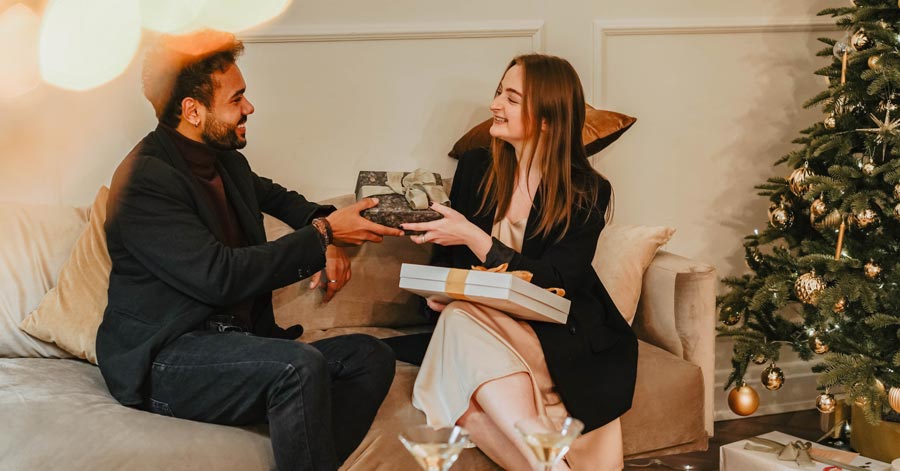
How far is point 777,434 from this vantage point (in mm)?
2666

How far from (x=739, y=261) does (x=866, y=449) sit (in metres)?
0.88

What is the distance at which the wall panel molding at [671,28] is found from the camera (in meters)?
3.09

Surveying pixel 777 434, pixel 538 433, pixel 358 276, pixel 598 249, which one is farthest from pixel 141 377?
pixel 777 434

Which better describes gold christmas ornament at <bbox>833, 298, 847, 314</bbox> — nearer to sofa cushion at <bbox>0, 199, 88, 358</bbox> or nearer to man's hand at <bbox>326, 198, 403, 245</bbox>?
man's hand at <bbox>326, 198, 403, 245</bbox>

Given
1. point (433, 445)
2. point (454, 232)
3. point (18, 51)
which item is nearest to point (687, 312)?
point (454, 232)

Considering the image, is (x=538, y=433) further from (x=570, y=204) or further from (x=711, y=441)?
(x=711, y=441)

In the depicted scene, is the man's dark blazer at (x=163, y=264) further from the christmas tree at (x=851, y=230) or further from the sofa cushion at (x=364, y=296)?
the christmas tree at (x=851, y=230)

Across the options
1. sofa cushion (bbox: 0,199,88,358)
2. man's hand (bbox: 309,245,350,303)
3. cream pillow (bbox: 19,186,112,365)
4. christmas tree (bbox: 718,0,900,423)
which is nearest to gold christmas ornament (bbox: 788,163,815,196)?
christmas tree (bbox: 718,0,900,423)

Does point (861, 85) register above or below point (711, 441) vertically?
above

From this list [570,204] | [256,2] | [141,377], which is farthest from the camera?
[256,2]

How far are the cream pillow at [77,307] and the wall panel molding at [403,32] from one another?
1.01 metres

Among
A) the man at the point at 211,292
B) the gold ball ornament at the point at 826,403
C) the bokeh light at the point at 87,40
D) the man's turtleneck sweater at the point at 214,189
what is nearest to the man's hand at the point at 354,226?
the man at the point at 211,292

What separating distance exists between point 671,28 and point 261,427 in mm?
2134

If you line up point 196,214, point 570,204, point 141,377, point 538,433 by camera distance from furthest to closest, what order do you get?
point 570,204 < point 196,214 < point 141,377 < point 538,433
